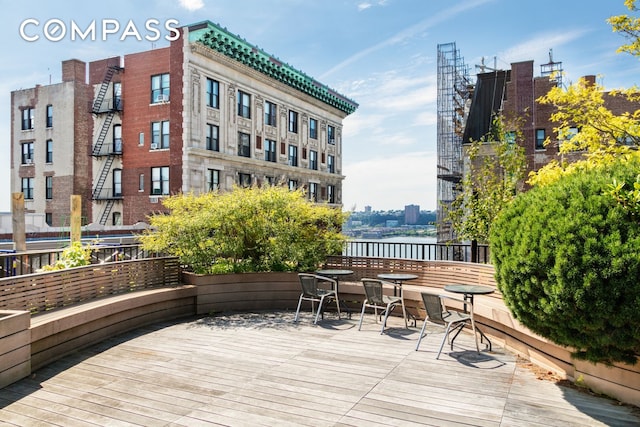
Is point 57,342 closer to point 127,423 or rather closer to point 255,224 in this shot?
point 127,423

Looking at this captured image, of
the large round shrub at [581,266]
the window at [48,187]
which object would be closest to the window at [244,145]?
the window at [48,187]

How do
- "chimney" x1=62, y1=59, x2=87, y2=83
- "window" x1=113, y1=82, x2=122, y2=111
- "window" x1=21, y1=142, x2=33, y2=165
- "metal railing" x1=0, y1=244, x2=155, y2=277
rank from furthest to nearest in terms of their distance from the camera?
"window" x1=21, y1=142, x2=33, y2=165 → "chimney" x1=62, y1=59, x2=87, y2=83 → "window" x1=113, y1=82, x2=122, y2=111 → "metal railing" x1=0, y1=244, x2=155, y2=277

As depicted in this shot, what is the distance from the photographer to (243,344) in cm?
830

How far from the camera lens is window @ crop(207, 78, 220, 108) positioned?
33562 millimetres

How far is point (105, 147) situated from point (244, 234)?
28056 millimetres

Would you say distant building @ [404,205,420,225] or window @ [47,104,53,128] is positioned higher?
window @ [47,104,53,128]

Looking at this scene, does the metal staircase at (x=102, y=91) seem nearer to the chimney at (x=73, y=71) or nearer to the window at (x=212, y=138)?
the chimney at (x=73, y=71)

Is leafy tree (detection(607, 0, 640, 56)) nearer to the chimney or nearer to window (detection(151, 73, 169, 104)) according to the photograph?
window (detection(151, 73, 169, 104))

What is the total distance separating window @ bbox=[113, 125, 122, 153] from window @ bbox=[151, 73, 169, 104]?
4.20m

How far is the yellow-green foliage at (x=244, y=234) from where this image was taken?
1119 cm

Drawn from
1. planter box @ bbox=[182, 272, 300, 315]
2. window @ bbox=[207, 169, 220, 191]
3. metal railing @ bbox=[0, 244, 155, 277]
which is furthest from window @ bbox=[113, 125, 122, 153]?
planter box @ bbox=[182, 272, 300, 315]

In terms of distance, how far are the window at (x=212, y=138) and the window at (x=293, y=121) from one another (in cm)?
1009

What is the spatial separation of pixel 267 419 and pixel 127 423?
1.56m

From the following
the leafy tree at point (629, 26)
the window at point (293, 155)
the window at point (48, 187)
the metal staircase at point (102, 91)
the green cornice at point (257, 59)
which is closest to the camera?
the leafy tree at point (629, 26)
